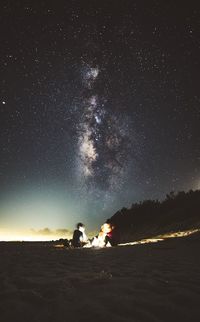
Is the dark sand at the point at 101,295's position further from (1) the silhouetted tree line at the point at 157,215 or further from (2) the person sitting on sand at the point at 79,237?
(1) the silhouetted tree line at the point at 157,215

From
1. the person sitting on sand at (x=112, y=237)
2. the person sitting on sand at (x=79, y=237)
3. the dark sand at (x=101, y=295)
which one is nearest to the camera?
the dark sand at (x=101, y=295)

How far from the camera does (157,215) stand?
93.0 ft

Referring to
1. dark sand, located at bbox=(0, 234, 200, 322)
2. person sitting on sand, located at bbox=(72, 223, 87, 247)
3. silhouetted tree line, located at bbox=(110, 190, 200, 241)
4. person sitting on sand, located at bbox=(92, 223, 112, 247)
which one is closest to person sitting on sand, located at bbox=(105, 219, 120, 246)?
person sitting on sand, located at bbox=(92, 223, 112, 247)

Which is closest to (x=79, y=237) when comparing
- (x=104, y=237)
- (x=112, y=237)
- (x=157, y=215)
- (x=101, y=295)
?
(x=104, y=237)

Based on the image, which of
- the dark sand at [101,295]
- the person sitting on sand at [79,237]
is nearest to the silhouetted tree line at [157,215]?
the person sitting on sand at [79,237]

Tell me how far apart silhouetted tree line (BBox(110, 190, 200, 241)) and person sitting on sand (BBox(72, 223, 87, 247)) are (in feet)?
31.8

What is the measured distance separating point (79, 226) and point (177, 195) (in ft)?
63.7

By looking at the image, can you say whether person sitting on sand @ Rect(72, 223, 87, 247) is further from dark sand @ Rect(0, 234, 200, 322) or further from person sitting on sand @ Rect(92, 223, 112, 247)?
dark sand @ Rect(0, 234, 200, 322)

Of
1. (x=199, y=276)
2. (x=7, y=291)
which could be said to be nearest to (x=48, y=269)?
(x=7, y=291)

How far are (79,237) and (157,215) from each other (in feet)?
58.9

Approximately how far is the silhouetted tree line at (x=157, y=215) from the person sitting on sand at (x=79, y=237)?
9692mm

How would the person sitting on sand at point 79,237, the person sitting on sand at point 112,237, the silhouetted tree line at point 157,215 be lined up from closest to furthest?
the person sitting on sand at point 112,237 < the person sitting on sand at point 79,237 < the silhouetted tree line at point 157,215

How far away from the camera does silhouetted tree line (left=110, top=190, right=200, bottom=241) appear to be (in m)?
22.4

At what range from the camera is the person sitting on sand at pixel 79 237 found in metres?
11.7
